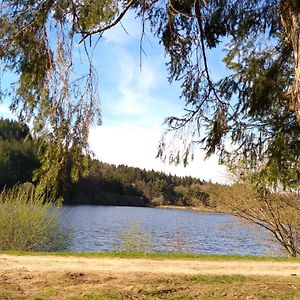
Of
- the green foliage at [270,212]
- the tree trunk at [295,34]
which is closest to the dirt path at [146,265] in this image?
the green foliage at [270,212]

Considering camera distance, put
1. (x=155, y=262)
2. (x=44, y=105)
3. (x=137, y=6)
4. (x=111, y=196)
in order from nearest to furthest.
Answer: (x=44, y=105) → (x=137, y=6) → (x=155, y=262) → (x=111, y=196)

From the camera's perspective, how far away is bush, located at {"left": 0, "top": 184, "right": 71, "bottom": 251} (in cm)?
1393

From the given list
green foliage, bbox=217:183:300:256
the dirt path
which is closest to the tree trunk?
the dirt path

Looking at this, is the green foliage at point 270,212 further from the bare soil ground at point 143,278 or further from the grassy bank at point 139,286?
the grassy bank at point 139,286

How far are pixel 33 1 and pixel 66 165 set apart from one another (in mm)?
1617

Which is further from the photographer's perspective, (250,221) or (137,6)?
(250,221)

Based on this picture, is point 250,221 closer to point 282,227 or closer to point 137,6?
point 282,227

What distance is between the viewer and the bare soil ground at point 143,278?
619 cm

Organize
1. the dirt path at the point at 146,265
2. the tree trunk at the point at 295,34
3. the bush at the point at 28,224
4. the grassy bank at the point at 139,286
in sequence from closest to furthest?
the tree trunk at the point at 295,34 → the grassy bank at the point at 139,286 → the dirt path at the point at 146,265 → the bush at the point at 28,224

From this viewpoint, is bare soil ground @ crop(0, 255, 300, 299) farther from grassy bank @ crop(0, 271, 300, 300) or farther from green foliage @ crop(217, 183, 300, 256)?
green foliage @ crop(217, 183, 300, 256)

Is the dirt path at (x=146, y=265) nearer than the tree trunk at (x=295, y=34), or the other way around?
the tree trunk at (x=295, y=34)

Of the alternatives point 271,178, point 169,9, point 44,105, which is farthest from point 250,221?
point 44,105

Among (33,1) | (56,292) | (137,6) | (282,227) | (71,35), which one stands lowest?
(56,292)

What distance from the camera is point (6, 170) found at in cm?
3553
